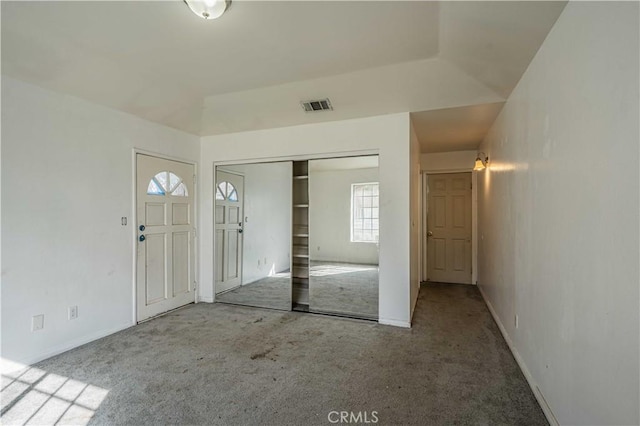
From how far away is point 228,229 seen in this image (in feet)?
14.3

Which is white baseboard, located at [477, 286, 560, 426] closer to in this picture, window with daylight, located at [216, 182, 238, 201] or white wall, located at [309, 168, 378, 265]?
white wall, located at [309, 168, 378, 265]

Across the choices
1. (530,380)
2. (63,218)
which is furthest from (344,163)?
(63,218)

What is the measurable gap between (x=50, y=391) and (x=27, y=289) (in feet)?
2.99

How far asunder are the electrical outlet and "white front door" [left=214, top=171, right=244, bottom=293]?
6.38ft

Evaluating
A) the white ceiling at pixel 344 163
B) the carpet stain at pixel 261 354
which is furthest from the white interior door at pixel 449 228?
the carpet stain at pixel 261 354

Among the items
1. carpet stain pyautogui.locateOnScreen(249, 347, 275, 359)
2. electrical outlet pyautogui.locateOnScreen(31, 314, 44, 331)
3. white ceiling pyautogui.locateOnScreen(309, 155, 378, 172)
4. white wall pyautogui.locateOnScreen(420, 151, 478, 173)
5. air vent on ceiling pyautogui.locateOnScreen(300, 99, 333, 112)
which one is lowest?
carpet stain pyautogui.locateOnScreen(249, 347, 275, 359)

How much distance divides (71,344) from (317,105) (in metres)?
3.39

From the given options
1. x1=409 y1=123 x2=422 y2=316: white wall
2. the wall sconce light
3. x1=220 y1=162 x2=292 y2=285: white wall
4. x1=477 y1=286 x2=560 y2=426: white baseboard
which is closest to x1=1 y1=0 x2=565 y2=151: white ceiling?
x1=409 y1=123 x2=422 y2=316: white wall

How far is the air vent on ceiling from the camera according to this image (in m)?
3.23

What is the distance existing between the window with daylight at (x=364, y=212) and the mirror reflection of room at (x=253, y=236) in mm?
977

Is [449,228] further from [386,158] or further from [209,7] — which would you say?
[209,7]

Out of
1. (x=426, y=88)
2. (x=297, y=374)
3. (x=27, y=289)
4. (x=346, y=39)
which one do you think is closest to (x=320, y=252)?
(x=297, y=374)

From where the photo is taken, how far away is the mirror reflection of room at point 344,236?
151 inches

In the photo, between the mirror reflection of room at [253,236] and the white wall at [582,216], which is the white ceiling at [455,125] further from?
the mirror reflection of room at [253,236]
